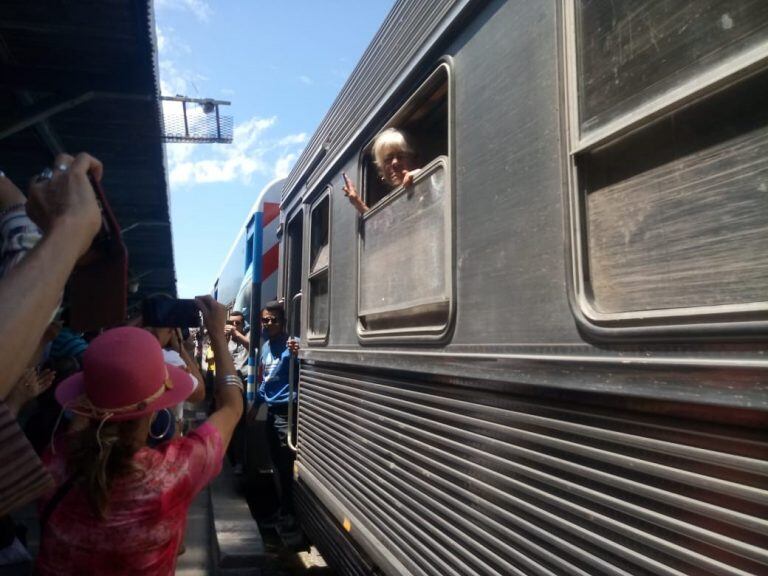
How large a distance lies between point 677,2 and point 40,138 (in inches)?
252

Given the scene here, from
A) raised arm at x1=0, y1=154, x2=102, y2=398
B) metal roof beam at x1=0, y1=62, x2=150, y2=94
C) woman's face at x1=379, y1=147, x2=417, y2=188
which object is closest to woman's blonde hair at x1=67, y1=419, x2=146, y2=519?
raised arm at x1=0, y1=154, x2=102, y2=398

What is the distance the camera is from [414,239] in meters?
2.23

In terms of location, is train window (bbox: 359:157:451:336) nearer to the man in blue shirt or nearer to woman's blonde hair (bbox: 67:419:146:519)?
woman's blonde hair (bbox: 67:419:146:519)

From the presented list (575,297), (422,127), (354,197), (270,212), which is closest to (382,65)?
(422,127)

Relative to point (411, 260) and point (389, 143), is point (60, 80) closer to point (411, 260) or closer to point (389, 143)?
point (389, 143)

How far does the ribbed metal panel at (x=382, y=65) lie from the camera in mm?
2121

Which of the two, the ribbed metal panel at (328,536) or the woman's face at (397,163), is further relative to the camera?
the ribbed metal panel at (328,536)

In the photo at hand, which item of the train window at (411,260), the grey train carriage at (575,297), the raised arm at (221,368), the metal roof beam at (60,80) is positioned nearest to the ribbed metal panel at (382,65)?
the grey train carriage at (575,297)

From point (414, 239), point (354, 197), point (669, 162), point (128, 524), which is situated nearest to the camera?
point (669, 162)

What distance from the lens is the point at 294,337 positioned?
446 cm

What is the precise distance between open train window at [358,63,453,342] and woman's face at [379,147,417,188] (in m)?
0.07

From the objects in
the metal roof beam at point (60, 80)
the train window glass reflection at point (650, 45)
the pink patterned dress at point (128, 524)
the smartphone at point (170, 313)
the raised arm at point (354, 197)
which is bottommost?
the pink patterned dress at point (128, 524)

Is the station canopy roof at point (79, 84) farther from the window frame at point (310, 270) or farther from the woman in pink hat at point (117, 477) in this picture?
the woman in pink hat at point (117, 477)

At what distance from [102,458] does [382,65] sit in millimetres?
1962
